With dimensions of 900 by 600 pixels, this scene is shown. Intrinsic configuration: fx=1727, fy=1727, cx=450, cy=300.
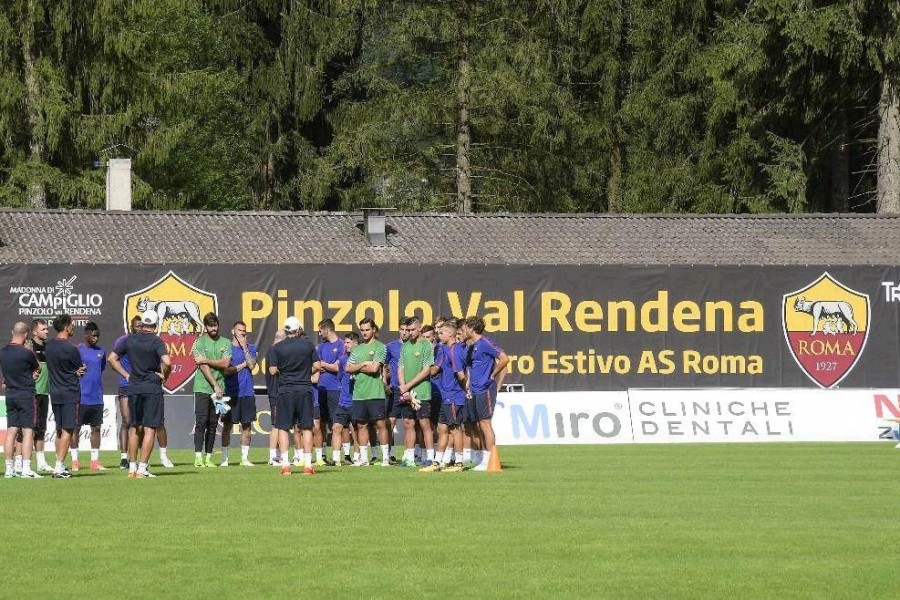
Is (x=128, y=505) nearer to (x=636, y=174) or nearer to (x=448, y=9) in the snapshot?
(x=448, y=9)

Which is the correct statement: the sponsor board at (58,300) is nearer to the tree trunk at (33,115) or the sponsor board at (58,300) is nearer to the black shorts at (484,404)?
the tree trunk at (33,115)

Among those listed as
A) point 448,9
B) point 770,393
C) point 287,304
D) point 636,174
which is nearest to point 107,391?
point 287,304

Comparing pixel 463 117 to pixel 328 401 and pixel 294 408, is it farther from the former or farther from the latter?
pixel 294 408

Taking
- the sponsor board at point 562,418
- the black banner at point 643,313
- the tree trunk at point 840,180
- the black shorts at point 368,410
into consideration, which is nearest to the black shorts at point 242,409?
the black shorts at point 368,410

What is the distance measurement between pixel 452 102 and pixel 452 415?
1224 inches

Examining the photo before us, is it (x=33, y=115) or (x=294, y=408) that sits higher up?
(x=33, y=115)

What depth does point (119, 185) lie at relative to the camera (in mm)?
44094

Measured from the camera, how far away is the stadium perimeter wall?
121 ft

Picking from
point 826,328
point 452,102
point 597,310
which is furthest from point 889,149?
point 452,102

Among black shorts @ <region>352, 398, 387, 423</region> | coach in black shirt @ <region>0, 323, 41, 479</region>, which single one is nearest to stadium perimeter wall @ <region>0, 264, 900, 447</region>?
black shorts @ <region>352, 398, 387, 423</region>

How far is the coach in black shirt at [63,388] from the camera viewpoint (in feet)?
73.5

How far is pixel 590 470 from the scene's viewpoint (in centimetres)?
2375

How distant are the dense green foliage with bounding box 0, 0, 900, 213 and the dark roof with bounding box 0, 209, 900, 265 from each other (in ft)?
20.4

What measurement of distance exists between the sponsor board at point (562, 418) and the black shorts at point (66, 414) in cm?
1021
